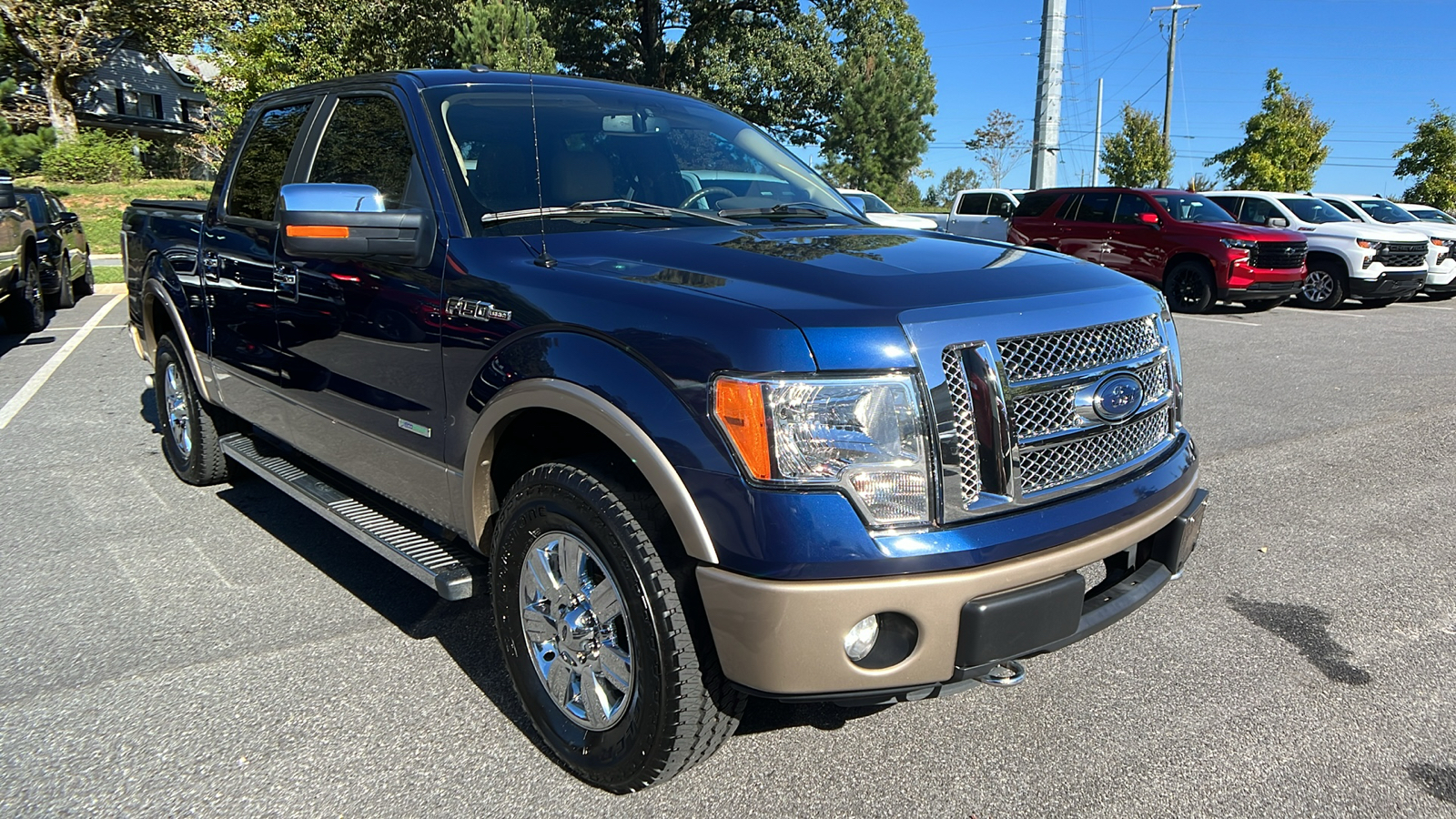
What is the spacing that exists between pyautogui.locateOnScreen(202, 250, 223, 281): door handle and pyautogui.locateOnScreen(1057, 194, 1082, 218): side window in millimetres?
13886

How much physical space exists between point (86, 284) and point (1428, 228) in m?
20.5

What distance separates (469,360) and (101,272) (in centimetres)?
1729

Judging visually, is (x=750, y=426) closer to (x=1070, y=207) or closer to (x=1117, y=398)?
(x=1117, y=398)

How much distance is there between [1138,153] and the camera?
42531mm

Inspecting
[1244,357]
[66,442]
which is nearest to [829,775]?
[66,442]

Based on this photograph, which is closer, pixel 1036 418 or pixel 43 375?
pixel 1036 418

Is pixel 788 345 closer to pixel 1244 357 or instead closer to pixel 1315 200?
pixel 1244 357

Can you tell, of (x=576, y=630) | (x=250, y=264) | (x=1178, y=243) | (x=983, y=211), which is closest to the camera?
(x=576, y=630)

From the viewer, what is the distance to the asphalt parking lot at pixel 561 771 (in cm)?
260

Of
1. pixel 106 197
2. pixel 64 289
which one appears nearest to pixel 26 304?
pixel 64 289

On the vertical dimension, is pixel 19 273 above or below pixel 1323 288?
above

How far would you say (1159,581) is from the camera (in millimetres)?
2674

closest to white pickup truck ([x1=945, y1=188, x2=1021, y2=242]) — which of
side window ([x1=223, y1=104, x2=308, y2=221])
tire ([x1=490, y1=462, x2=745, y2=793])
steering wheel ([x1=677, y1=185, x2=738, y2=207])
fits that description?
side window ([x1=223, y1=104, x2=308, y2=221])

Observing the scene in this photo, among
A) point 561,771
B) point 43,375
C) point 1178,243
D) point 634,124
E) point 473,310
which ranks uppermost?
point 634,124
